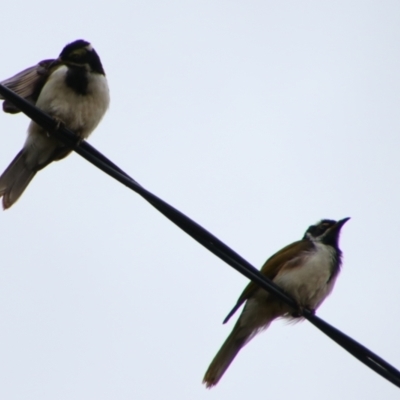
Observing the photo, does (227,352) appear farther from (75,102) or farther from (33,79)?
(33,79)

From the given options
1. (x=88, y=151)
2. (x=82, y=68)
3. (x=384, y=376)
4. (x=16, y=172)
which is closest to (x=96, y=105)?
(x=82, y=68)

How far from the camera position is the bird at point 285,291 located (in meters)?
7.75

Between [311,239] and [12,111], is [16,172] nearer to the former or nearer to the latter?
[12,111]

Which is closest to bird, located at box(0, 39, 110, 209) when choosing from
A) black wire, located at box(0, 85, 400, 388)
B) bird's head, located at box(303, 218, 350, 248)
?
black wire, located at box(0, 85, 400, 388)

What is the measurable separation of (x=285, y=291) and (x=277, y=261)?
57cm

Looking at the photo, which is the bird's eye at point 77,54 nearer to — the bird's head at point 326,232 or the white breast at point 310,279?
the white breast at point 310,279

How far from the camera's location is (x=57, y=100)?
21.7 ft

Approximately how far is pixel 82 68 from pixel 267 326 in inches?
122

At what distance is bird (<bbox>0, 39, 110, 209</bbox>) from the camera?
6637mm

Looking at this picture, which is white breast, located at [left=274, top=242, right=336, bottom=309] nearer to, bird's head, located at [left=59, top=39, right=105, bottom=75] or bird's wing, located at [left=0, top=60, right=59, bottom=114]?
bird's head, located at [left=59, top=39, right=105, bottom=75]

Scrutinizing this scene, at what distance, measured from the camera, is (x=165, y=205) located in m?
4.50

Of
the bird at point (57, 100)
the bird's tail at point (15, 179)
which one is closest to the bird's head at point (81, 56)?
the bird at point (57, 100)

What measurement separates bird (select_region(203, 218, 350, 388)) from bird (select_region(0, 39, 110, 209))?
2.19m

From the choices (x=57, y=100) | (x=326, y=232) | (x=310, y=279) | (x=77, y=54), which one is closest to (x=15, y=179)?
(x=57, y=100)
